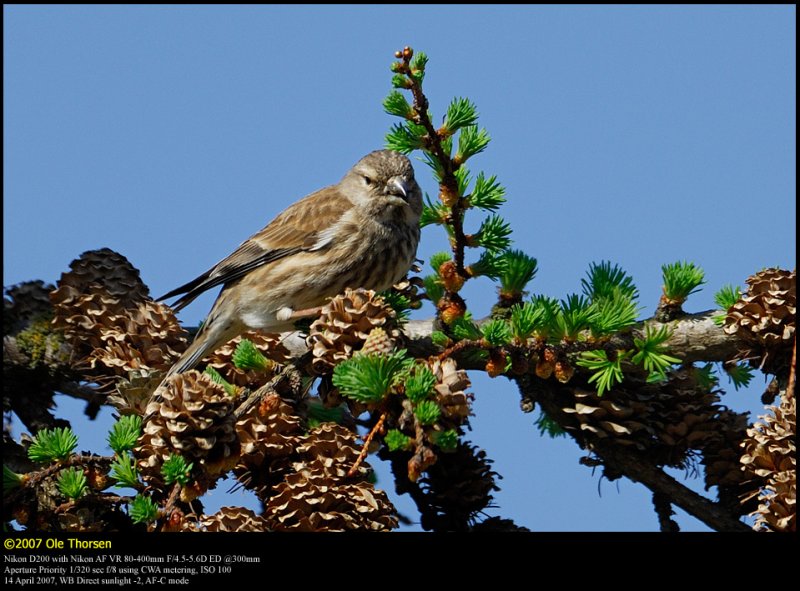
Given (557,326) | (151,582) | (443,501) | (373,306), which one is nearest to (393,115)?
(373,306)

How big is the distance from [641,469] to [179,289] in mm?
2866

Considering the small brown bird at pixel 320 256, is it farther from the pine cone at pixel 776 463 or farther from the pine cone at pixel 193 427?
the pine cone at pixel 776 463

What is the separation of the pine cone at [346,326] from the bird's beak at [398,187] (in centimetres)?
239

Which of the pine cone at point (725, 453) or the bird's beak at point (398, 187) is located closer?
the pine cone at point (725, 453)

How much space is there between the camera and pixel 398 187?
20.1ft

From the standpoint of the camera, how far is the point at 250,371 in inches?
170

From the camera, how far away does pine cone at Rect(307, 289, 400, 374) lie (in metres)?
3.75

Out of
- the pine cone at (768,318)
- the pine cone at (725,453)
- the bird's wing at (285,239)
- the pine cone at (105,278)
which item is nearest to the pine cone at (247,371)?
the pine cone at (105,278)

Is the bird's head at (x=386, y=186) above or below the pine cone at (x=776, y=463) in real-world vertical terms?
above

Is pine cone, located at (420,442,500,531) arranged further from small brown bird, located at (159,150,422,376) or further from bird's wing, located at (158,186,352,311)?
bird's wing, located at (158,186,352,311)

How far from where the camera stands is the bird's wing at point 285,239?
6.16 m

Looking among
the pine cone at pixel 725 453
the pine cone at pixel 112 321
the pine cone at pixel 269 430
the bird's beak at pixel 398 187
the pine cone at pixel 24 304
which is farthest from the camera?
the bird's beak at pixel 398 187

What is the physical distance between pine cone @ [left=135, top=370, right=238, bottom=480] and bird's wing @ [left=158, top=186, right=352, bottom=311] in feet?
8.40

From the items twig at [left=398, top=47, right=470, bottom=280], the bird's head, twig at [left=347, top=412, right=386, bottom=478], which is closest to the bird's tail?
twig at [left=347, top=412, right=386, bottom=478]
